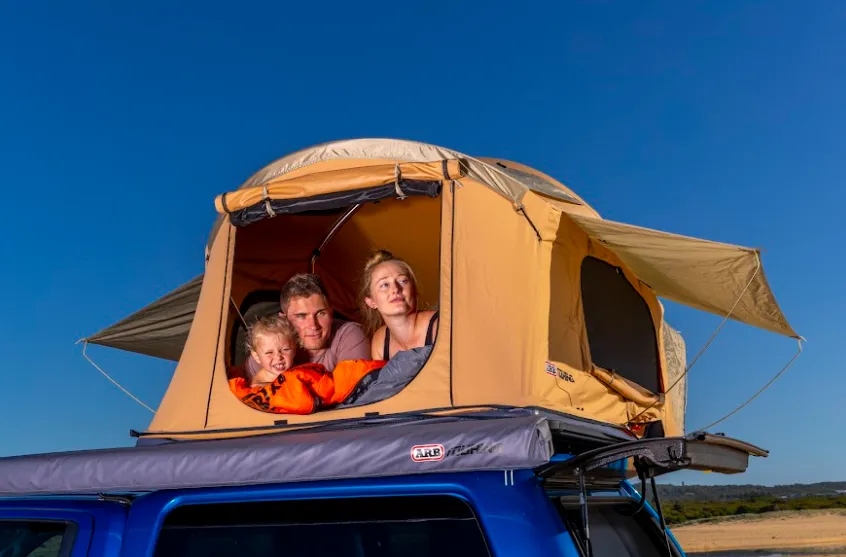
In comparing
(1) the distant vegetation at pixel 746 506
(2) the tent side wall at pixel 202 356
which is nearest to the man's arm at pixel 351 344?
(2) the tent side wall at pixel 202 356

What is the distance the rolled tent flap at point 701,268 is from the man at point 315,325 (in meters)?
1.90

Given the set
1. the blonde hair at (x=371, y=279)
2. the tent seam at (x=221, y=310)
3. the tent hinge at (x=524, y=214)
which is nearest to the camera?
the tent hinge at (x=524, y=214)

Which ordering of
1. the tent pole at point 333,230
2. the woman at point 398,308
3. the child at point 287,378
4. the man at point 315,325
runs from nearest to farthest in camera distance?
the child at point 287,378 < the woman at point 398,308 < the man at point 315,325 < the tent pole at point 333,230

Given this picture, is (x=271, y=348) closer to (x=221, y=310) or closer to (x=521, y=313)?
(x=221, y=310)

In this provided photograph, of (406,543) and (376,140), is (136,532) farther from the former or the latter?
(376,140)

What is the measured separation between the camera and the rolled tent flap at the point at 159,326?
7.29m

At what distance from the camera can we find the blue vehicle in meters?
2.79

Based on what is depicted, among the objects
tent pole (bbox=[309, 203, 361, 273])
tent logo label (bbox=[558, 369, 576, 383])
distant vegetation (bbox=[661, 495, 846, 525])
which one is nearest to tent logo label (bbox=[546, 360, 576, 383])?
tent logo label (bbox=[558, 369, 576, 383])

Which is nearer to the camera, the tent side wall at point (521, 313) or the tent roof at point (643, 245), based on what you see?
the tent side wall at point (521, 313)

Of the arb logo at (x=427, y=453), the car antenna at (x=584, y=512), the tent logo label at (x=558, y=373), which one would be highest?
the tent logo label at (x=558, y=373)

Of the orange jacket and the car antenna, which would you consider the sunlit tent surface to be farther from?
the car antenna

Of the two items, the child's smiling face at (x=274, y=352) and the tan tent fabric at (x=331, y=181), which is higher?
the tan tent fabric at (x=331, y=181)

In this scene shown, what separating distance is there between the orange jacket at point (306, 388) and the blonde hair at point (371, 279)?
1.95 feet

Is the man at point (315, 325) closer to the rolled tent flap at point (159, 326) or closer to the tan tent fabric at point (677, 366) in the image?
the rolled tent flap at point (159, 326)
